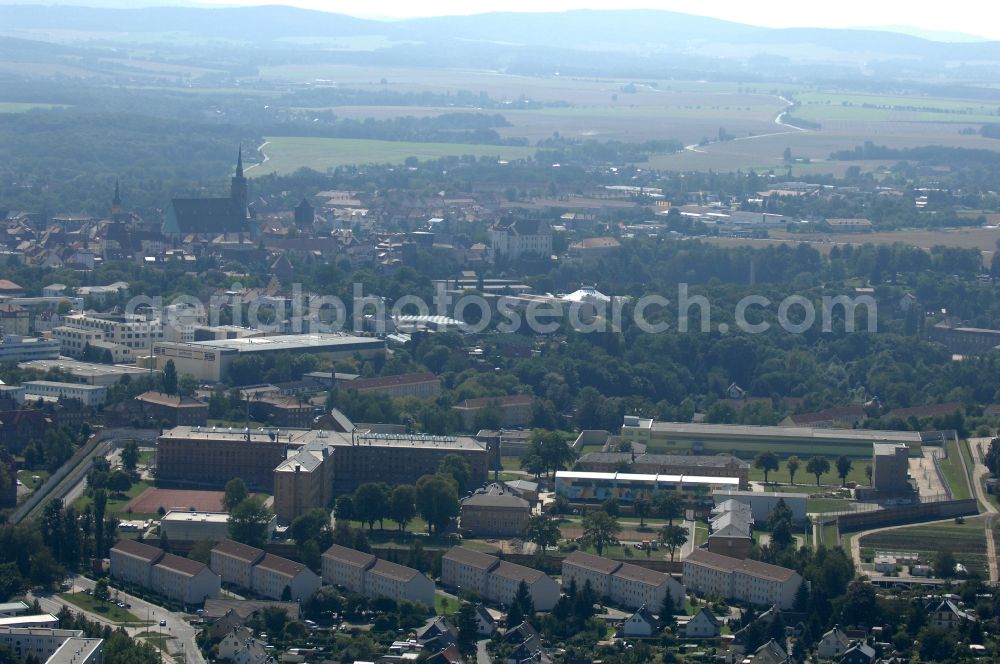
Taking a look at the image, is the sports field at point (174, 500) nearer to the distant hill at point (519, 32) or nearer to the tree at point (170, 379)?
the tree at point (170, 379)

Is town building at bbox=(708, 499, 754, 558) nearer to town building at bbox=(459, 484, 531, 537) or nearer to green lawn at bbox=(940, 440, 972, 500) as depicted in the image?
town building at bbox=(459, 484, 531, 537)

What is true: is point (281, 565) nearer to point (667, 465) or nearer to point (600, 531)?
point (600, 531)

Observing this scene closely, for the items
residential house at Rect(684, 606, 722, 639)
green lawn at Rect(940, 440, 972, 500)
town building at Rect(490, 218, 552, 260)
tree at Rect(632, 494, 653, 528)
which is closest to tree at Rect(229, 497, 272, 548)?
tree at Rect(632, 494, 653, 528)

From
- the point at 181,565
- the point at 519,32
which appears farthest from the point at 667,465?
the point at 519,32

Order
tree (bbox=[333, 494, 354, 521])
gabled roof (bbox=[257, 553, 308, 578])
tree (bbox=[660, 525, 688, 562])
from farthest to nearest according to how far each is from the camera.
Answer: tree (bbox=[333, 494, 354, 521]), tree (bbox=[660, 525, 688, 562]), gabled roof (bbox=[257, 553, 308, 578])

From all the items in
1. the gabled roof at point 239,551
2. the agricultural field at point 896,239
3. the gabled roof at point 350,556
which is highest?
the gabled roof at point 350,556

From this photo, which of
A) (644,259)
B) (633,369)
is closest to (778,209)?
(644,259)

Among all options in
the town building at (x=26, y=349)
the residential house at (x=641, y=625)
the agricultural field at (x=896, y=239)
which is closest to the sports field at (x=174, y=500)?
the residential house at (x=641, y=625)
